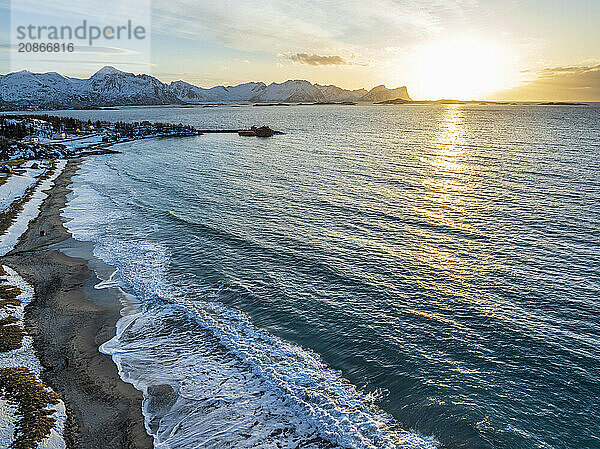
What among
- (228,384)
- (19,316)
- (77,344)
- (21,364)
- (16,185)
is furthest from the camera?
(16,185)

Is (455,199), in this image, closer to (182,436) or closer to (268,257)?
(268,257)

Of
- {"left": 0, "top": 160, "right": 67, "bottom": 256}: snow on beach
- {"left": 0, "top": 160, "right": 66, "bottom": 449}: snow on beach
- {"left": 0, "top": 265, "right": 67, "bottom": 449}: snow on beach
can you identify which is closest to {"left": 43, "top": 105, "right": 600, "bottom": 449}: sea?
{"left": 0, "top": 265, "right": 67, "bottom": 449}: snow on beach

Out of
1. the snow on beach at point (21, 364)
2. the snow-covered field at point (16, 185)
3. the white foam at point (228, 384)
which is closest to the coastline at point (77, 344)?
the snow on beach at point (21, 364)

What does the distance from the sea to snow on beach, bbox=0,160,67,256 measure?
4755 millimetres

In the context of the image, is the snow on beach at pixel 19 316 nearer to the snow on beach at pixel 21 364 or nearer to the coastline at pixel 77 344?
the snow on beach at pixel 21 364

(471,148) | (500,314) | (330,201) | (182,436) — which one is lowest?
(182,436)

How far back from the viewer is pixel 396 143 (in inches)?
4887

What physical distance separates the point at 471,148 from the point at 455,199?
64.8 m

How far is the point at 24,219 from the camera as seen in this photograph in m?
48.6

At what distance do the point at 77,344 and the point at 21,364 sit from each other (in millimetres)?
3223

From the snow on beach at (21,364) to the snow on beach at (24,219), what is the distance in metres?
9.10

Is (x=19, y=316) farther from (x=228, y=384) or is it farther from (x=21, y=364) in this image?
(x=228, y=384)

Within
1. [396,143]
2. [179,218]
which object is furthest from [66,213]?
[396,143]

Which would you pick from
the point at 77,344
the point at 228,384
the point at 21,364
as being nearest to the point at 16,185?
the point at 77,344
